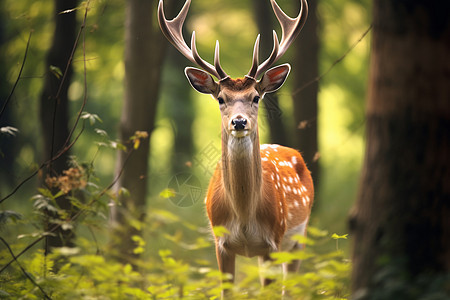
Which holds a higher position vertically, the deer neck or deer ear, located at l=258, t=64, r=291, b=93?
deer ear, located at l=258, t=64, r=291, b=93

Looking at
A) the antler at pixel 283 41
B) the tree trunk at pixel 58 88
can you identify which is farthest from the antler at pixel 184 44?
the tree trunk at pixel 58 88

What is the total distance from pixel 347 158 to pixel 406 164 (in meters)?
20.8

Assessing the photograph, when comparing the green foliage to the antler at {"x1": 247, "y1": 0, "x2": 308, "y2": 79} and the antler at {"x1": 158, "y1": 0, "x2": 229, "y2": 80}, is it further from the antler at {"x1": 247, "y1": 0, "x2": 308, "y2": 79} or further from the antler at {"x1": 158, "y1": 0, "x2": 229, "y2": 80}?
the antler at {"x1": 247, "y1": 0, "x2": 308, "y2": 79}

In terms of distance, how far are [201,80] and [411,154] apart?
10.9ft

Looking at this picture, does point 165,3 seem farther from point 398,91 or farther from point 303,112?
point 398,91

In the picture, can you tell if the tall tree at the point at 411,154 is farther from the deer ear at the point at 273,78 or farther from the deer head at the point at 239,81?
the deer ear at the point at 273,78

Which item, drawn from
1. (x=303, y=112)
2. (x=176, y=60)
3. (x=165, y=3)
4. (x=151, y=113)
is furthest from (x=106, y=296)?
(x=176, y=60)

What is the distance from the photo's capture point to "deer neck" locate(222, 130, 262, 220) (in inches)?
209

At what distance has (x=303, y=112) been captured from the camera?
11.0 m

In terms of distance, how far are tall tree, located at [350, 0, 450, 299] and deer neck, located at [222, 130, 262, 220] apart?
2344mm

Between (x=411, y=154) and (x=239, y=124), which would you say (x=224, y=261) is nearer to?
(x=239, y=124)

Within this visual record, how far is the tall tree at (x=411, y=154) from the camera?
9.47ft

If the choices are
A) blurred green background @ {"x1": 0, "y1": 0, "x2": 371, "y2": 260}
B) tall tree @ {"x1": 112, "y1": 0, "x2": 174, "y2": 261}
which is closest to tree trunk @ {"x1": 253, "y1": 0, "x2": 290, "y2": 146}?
blurred green background @ {"x1": 0, "y1": 0, "x2": 371, "y2": 260}

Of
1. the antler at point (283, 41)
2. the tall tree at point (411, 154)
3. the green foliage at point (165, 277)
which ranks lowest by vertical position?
the green foliage at point (165, 277)
